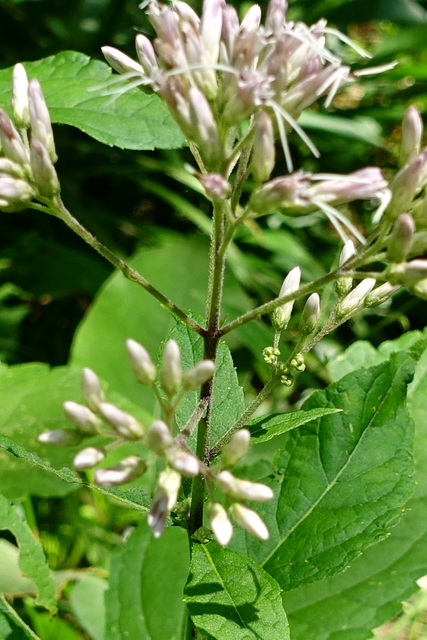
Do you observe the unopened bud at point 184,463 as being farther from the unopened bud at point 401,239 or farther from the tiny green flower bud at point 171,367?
the unopened bud at point 401,239

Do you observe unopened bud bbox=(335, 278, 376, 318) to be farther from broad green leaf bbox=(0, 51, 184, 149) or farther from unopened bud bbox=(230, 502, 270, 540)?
broad green leaf bbox=(0, 51, 184, 149)

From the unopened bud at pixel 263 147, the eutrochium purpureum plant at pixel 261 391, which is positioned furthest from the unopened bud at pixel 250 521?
the unopened bud at pixel 263 147

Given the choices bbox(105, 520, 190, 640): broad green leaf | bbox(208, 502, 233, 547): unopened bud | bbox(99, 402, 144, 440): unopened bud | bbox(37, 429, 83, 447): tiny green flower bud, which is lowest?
bbox(105, 520, 190, 640): broad green leaf

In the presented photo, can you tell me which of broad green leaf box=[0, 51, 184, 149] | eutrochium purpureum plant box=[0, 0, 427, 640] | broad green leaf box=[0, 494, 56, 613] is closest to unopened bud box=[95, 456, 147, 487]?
eutrochium purpureum plant box=[0, 0, 427, 640]

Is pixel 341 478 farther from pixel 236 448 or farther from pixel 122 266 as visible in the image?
pixel 122 266

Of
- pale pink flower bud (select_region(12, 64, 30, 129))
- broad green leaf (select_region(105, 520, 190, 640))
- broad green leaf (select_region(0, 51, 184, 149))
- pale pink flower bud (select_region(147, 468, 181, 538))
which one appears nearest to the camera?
pale pink flower bud (select_region(147, 468, 181, 538))

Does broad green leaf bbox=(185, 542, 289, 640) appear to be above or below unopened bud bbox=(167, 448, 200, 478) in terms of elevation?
below
